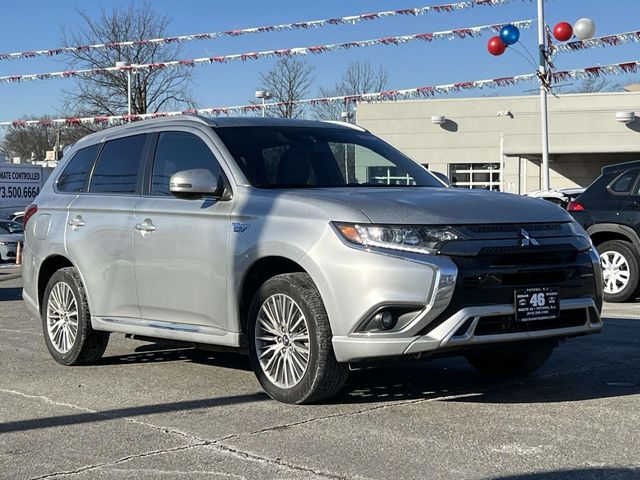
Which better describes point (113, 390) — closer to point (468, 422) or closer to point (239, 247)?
point (239, 247)

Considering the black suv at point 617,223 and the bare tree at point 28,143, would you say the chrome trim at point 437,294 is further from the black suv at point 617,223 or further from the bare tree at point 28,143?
the bare tree at point 28,143

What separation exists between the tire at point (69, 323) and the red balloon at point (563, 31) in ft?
52.2

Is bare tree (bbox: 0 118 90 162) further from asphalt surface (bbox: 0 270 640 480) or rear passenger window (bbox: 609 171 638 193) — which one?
asphalt surface (bbox: 0 270 640 480)

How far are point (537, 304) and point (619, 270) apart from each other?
6.53 metres

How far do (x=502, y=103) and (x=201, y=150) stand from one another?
29.0 meters

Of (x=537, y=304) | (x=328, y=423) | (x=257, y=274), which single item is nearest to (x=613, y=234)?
(x=537, y=304)

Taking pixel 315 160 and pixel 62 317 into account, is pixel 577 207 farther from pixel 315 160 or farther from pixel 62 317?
pixel 62 317

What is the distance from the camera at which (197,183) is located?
5.80m

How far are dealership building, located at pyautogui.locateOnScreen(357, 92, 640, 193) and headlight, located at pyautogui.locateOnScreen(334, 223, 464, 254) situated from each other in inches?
1049

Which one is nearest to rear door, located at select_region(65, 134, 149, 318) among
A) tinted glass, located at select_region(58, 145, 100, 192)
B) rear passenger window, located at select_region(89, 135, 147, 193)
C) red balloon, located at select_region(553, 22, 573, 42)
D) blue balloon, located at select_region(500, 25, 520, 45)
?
rear passenger window, located at select_region(89, 135, 147, 193)

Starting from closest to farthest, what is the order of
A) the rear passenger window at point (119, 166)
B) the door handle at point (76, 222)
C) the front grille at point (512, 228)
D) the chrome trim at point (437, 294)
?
the chrome trim at point (437, 294) < the front grille at point (512, 228) < the rear passenger window at point (119, 166) < the door handle at point (76, 222)

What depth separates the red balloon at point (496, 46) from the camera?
68.6 feet

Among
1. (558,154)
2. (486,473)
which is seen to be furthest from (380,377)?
(558,154)

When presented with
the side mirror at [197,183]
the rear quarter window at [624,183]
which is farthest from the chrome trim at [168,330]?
the rear quarter window at [624,183]
